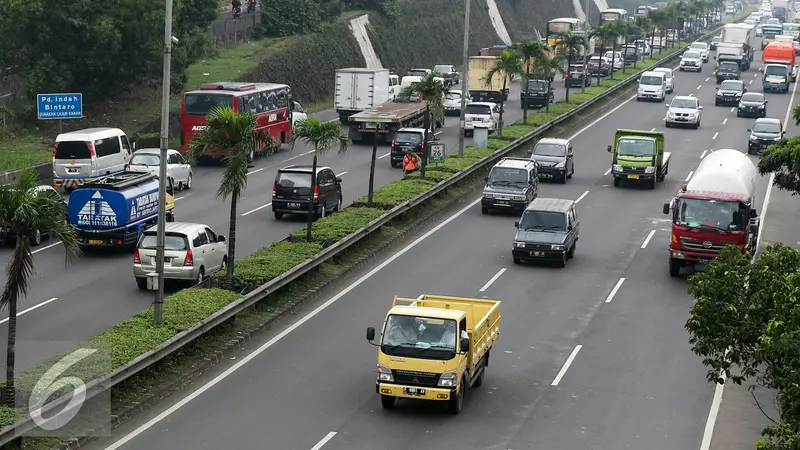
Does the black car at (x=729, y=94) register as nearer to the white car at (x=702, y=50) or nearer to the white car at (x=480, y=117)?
the white car at (x=480, y=117)

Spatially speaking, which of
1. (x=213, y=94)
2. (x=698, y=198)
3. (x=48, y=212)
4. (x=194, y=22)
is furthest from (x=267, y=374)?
(x=194, y=22)

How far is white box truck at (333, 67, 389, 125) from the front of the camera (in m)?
68.3

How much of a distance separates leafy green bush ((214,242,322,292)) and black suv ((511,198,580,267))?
6.12 metres

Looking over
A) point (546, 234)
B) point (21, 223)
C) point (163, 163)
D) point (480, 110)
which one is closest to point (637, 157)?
point (546, 234)

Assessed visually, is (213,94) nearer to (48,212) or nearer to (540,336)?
(540,336)

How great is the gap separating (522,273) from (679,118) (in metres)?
34.4

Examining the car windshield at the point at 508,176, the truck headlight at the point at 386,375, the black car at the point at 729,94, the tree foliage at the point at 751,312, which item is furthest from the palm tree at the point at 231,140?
the black car at the point at 729,94

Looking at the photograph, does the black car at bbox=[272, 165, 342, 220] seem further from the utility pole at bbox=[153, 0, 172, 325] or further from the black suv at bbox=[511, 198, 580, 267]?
the utility pole at bbox=[153, 0, 172, 325]

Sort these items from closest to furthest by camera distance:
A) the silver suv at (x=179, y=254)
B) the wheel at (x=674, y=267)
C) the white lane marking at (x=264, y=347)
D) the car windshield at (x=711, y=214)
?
1. the white lane marking at (x=264, y=347)
2. the silver suv at (x=179, y=254)
3. the car windshield at (x=711, y=214)
4. the wheel at (x=674, y=267)

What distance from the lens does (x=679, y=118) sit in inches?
2638

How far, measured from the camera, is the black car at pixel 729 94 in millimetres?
77438

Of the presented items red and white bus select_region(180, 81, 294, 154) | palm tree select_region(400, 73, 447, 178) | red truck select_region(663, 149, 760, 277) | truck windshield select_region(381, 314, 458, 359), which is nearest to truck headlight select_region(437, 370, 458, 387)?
truck windshield select_region(381, 314, 458, 359)

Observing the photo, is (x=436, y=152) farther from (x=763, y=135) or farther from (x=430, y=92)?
(x=763, y=135)

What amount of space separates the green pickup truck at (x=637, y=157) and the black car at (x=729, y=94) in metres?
28.8
